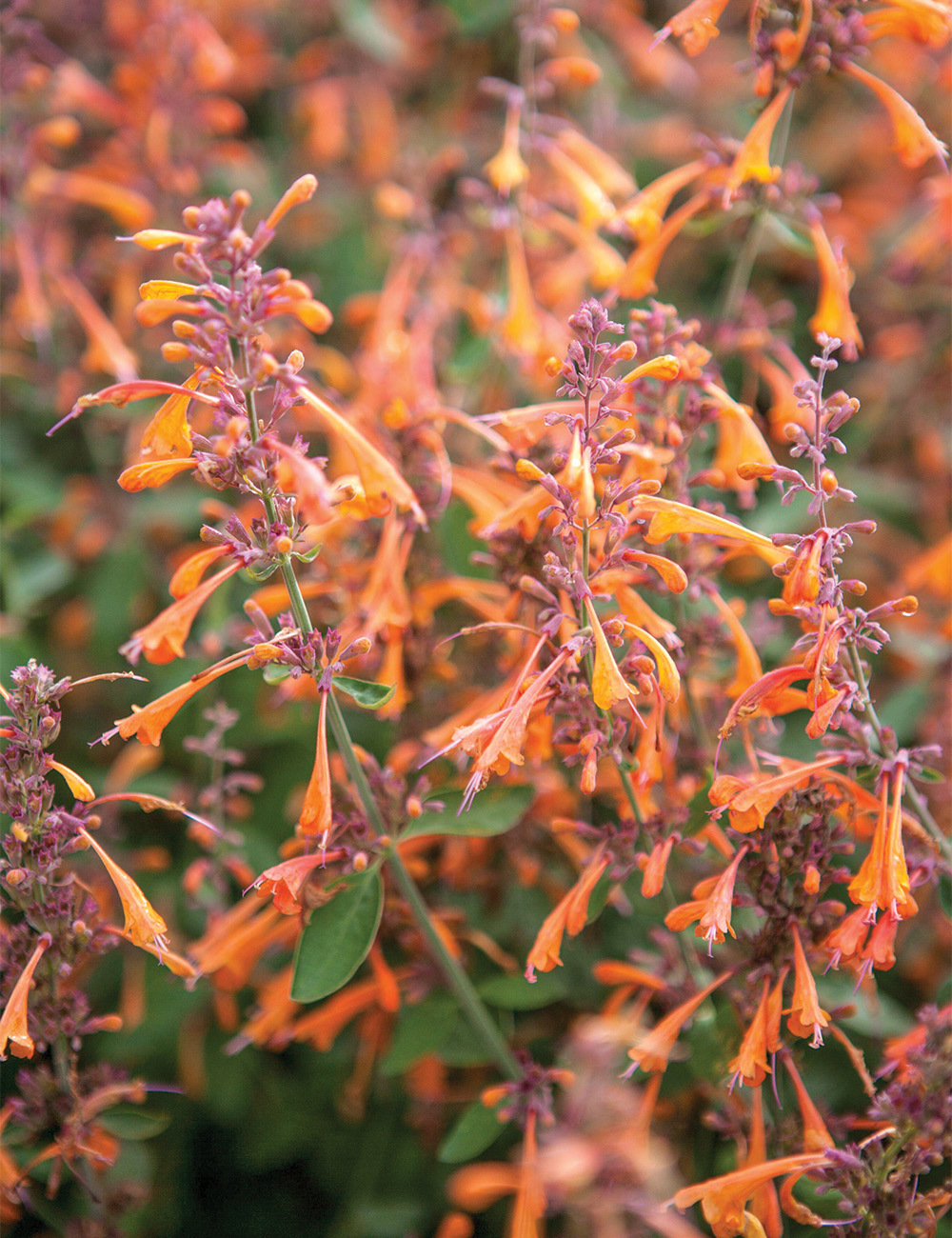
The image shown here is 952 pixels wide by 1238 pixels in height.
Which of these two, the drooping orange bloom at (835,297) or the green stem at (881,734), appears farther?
the drooping orange bloom at (835,297)

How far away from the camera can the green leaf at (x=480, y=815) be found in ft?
4.72

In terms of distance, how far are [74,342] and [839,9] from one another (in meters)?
1.98

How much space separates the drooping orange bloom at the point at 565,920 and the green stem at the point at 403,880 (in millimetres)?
185

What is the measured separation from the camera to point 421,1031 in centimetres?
162

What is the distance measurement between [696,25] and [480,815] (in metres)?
1.24

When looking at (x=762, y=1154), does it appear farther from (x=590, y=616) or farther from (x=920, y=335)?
(x=920, y=335)

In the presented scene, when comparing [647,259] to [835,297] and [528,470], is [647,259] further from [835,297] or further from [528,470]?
[528,470]

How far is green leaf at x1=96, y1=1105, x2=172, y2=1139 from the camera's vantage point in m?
1.52

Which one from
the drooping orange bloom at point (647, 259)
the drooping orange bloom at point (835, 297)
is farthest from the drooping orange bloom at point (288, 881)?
the drooping orange bloom at point (835, 297)

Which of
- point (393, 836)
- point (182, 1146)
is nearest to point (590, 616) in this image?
point (393, 836)

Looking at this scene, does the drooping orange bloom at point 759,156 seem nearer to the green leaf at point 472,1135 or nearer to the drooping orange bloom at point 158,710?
the drooping orange bloom at point 158,710

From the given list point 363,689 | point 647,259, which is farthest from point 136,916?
point 647,259

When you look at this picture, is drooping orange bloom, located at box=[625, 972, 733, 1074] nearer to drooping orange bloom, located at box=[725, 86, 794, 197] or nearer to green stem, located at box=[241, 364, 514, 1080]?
green stem, located at box=[241, 364, 514, 1080]

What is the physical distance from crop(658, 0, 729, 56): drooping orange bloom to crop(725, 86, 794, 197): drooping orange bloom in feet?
0.49
